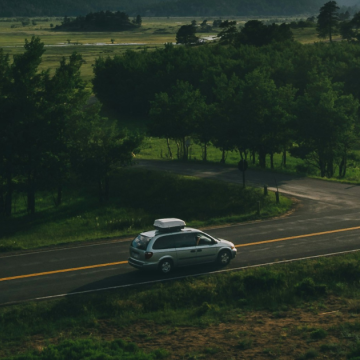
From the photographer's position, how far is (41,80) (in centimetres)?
4544

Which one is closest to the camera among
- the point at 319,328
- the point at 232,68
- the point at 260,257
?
the point at 319,328

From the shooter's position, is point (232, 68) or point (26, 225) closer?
point (26, 225)

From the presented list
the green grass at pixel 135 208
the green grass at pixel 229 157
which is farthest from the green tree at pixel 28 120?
the green grass at pixel 229 157

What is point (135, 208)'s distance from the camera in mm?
43719

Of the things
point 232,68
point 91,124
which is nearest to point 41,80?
point 91,124

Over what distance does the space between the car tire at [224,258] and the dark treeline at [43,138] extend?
21.9m

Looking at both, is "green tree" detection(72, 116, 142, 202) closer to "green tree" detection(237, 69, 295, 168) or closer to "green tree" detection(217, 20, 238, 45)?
"green tree" detection(237, 69, 295, 168)

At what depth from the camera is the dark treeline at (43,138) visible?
143ft

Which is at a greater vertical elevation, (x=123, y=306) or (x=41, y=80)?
(x=41, y=80)

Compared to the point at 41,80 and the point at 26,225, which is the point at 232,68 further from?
the point at 26,225

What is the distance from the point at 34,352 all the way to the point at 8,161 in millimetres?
28337

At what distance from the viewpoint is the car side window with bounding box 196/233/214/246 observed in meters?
24.9

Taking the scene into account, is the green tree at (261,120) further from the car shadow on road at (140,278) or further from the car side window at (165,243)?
the car side window at (165,243)

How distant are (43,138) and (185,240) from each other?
22.9 metres
